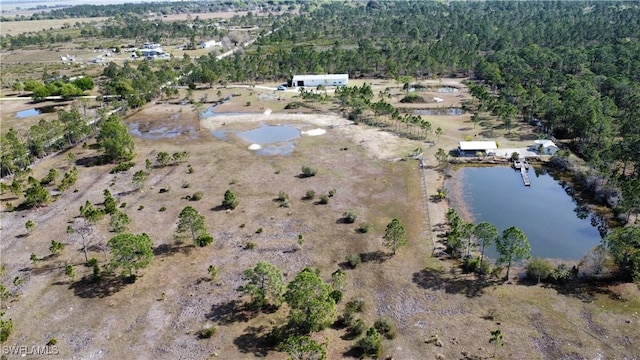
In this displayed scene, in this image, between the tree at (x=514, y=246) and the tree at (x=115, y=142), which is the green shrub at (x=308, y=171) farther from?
the tree at (x=115, y=142)

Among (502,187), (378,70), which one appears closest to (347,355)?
(502,187)

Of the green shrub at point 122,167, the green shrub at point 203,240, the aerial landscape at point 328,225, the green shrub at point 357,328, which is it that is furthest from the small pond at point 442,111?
the green shrub at point 357,328

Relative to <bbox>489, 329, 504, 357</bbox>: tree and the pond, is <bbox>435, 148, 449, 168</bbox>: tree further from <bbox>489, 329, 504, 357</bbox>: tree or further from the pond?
<bbox>489, 329, 504, 357</bbox>: tree

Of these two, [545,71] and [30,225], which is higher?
[545,71]

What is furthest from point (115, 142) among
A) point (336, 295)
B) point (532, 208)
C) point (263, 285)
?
point (532, 208)

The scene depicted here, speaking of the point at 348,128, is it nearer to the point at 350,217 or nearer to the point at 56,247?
the point at 350,217

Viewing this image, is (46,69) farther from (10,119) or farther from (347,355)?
(347,355)
